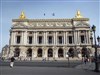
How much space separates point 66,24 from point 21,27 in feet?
74.0

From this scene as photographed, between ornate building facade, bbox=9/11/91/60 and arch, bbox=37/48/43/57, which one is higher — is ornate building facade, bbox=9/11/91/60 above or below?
above

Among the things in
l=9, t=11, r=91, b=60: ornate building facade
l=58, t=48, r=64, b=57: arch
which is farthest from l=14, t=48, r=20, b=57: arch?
l=58, t=48, r=64, b=57: arch

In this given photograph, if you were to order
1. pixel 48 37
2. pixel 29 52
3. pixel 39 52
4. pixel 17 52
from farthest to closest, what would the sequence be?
pixel 48 37 < pixel 39 52 < pixel 29 52 < pixel 17 52

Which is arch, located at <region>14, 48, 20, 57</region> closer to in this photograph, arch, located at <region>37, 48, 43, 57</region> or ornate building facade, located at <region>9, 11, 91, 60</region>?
ornate building facade, located at <region>9, 11, 91, 60</region>

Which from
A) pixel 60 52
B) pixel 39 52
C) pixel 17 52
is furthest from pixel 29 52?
pixel 60 52

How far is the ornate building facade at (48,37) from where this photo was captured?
101m

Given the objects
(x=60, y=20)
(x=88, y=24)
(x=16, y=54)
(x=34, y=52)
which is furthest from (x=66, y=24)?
(x=16, y=54)

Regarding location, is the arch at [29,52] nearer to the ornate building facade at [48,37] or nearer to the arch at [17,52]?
the ornate building facade at [48,37]

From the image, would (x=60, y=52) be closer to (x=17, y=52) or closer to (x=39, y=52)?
(x=39, y=52)

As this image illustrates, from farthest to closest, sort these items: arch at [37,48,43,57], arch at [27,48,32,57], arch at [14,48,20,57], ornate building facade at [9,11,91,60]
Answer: arch at [37,48,43,57], arch at [27,48,32,57], arch at [14,48,20,57], ornate building facade at [9,11,91,60]

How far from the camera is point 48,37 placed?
106 metres

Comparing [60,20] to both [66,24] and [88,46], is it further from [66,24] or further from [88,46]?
[88,46]

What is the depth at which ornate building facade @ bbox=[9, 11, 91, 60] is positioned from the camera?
10088cm

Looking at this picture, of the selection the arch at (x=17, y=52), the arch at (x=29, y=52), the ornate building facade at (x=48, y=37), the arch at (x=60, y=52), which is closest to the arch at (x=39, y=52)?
the ornate building facade at (x=48, y=37)
